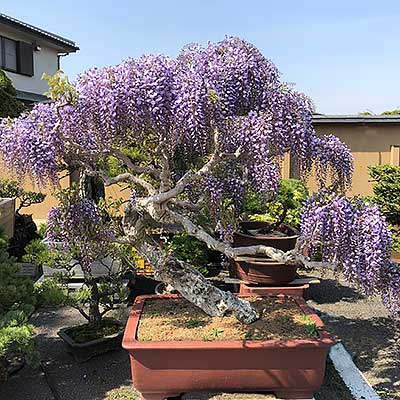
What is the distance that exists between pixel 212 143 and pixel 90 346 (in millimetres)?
1679

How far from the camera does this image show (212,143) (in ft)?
8.41

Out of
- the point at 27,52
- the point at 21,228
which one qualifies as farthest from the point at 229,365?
→ the point at 27,52

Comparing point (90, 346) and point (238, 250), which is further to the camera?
point (90, 346)

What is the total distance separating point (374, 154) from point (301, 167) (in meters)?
6.06

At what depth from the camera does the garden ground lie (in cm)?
283

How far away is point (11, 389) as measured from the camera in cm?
290

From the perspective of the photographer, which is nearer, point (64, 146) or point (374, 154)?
point (64, 146)

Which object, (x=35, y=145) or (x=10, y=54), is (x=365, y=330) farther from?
(x=10, y=54)

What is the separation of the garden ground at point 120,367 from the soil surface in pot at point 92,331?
14cm

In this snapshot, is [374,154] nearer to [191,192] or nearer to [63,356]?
[191,192]

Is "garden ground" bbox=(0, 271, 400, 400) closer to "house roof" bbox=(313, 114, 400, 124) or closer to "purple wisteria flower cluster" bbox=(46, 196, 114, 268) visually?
"purple wisteria flower cluster" bbox=(46, 196, 114, 268)

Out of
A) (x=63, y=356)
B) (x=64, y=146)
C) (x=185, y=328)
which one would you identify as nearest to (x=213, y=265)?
(x=63, y=356)

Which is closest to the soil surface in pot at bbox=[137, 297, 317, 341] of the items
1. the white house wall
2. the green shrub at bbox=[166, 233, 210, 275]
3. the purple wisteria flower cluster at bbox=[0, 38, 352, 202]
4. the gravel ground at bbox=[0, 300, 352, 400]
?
the gravel ground at bbox=[0, 300, 352, 400]

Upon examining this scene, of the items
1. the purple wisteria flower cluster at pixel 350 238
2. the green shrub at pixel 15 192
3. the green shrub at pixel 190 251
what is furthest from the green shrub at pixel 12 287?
the green shrub at pixel 15 192
